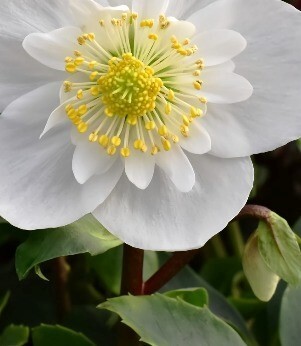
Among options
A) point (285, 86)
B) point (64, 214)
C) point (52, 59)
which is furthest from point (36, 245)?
point (285, 86)

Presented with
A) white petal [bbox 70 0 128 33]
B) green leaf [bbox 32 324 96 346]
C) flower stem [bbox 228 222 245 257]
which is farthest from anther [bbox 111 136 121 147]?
flower stem [bbox 228 222 245 257]

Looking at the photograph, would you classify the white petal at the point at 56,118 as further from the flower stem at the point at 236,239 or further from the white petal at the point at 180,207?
the flower stem at the point at 236,239

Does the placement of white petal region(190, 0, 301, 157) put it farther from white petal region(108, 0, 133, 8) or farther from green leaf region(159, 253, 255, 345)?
green leaf region(159, 253, 255, 345)

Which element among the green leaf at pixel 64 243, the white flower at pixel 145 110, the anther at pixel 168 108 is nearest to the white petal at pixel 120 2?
the white flower at pixel 145 110

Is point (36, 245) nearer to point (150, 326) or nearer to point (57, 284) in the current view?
point (150, 326)

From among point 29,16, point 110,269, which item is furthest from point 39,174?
point 110,269

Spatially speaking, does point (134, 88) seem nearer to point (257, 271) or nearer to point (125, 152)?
point (125, 152)
